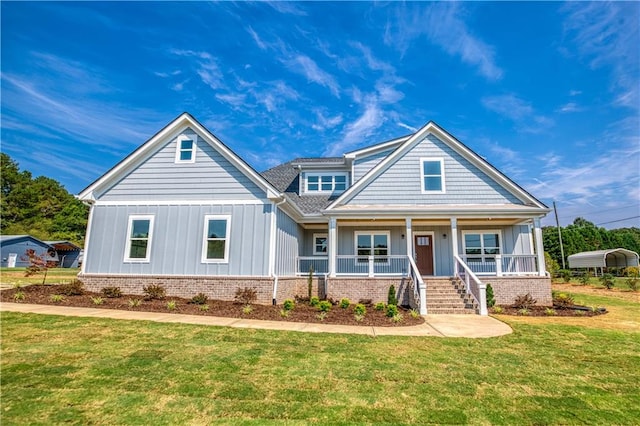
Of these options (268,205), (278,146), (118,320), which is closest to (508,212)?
(268,205)

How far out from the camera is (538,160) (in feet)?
82.5

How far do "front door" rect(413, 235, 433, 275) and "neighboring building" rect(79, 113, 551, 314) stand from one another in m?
0.05

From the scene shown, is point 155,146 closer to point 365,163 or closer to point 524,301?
point 365,163

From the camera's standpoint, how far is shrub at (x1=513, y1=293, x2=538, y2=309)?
1254 cm

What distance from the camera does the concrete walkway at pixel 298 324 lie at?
25.4 ft

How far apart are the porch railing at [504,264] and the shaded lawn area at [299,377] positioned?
6403mm

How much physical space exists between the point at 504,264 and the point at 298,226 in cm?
957

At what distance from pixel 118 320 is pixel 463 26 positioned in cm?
1434

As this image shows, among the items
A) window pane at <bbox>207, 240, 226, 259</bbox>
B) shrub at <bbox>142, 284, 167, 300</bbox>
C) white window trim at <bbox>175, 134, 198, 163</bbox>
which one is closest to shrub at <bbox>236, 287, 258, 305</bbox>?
window pane at <bbox>207, 240, 226, 259</bbox>

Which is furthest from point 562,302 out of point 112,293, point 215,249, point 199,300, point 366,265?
point 112,293

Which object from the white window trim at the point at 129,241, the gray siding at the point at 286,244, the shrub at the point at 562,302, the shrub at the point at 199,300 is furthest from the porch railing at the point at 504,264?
the white window trim at the point at 129,241

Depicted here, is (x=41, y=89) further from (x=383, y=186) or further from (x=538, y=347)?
(x=538, y=347)

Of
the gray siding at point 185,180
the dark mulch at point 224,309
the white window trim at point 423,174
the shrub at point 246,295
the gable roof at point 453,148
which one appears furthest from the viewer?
the white window trim at point 423,174

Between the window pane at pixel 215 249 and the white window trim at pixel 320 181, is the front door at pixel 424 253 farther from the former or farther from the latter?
the window pane at pixel 215 249
